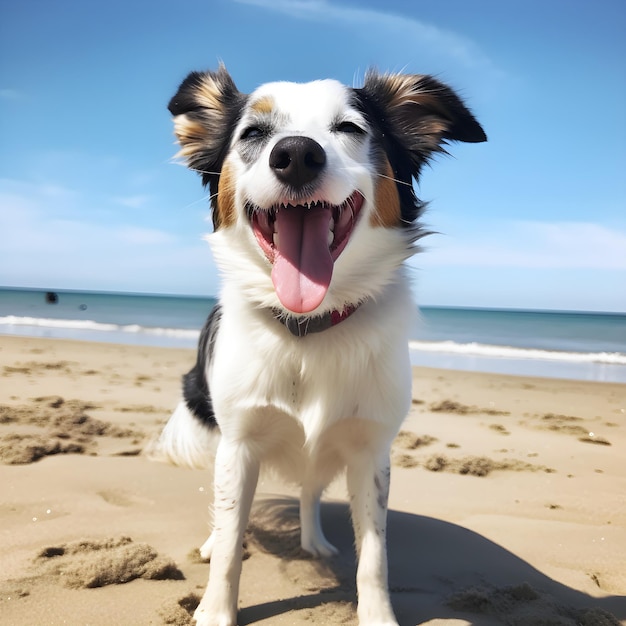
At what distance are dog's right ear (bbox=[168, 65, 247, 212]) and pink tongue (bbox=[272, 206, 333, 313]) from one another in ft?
2.11

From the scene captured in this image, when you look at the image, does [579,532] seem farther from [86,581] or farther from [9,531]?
[9,531]

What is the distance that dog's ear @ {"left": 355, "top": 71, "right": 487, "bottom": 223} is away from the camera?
249 cm

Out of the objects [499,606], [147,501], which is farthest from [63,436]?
[499,606]

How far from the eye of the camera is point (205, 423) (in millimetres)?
3033

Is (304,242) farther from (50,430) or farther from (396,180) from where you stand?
(50,430)

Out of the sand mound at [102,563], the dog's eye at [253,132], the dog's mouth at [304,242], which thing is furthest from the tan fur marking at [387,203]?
the sand mound at [102,563]

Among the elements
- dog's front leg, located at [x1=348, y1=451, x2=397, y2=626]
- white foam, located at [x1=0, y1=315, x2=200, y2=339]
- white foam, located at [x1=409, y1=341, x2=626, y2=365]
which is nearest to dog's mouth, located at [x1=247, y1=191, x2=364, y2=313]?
dog's front leg, located at [x1=348, y1=451, x2=397, y2=626]

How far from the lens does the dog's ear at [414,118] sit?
2.49m

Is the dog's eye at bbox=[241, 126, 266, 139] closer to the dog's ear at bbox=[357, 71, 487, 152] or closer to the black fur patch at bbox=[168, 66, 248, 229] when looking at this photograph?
the black fur patch at bbox=[168, 66, 248, 229]

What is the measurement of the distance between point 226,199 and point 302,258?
509mm

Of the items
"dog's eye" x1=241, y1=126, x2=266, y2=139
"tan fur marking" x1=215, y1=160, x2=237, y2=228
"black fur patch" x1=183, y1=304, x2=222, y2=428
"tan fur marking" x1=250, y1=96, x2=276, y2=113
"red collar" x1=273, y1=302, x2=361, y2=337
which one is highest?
"tan fur marking" x1=250, y1=96, x2=276, y2=113

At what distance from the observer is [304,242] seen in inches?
81.9

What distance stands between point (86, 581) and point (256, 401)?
970mm

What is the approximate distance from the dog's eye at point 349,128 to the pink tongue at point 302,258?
0.40 m
